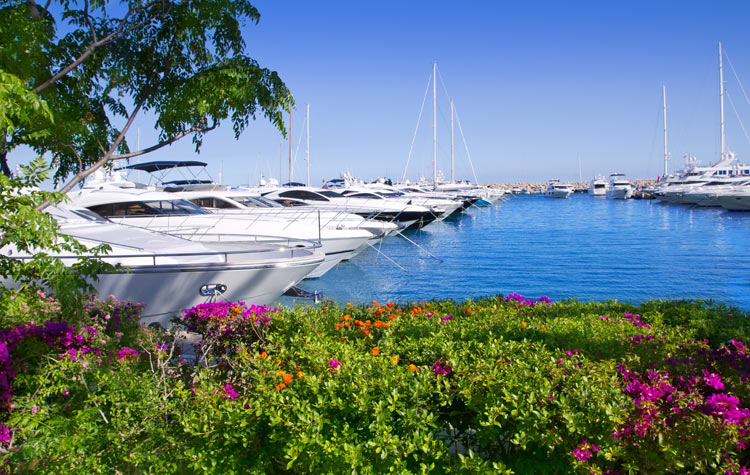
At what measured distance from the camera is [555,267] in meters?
20.8

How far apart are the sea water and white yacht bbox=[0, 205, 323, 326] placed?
9.26ft

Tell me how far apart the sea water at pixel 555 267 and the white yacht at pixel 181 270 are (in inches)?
111

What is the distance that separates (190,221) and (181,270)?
703 cm

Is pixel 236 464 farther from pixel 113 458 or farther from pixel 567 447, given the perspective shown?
pixel 567 447

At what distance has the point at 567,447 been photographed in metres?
3.23

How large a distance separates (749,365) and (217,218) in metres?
14.5

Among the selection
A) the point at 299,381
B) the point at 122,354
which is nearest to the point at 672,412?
the point at 299,381

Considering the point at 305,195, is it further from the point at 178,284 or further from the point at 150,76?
the point at 150,76

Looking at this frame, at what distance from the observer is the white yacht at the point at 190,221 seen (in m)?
14.9

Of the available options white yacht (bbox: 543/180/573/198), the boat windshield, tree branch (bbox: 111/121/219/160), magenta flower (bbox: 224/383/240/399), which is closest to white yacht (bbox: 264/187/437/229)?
the boat windshield

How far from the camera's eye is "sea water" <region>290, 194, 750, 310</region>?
52.3 ft

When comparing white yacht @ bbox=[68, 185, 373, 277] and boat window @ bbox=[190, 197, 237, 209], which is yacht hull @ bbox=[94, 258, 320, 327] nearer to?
white yacht @ bbox=[68, 185, 373, 277]

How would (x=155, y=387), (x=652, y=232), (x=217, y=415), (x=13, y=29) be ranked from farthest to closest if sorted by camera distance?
(x=652, y=232), (x=13, y=29), (x=155, y=387), (x=217, y=415)

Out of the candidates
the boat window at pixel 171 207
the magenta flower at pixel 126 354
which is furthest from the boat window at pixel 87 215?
the magenta flower at pixel 126 354
